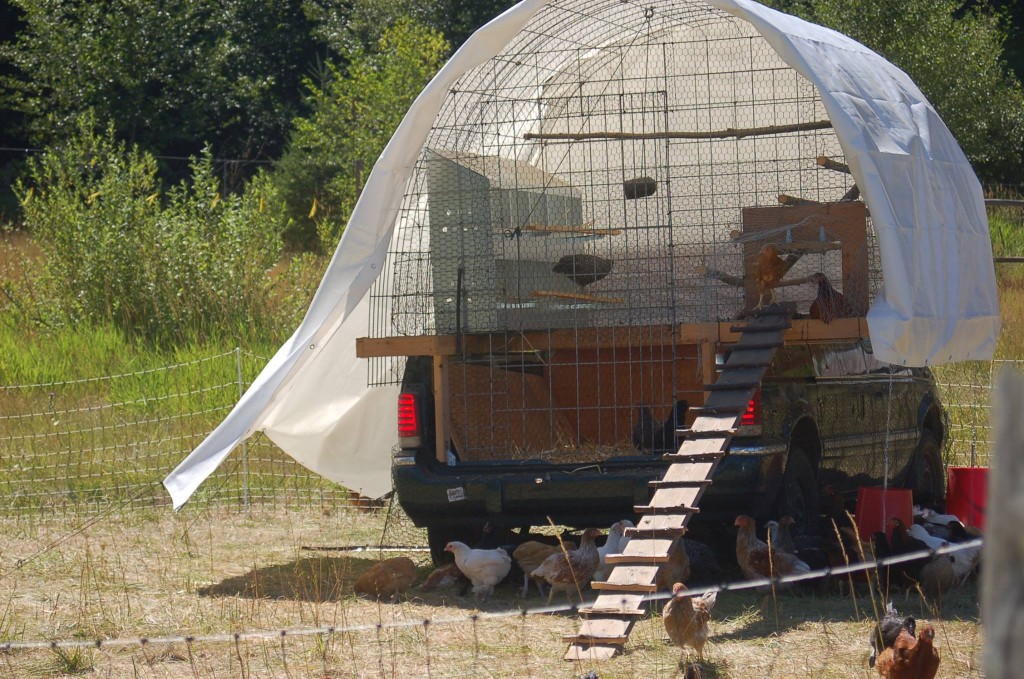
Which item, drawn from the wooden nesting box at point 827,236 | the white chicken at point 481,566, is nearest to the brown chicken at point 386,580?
the white chicken at point 481,566

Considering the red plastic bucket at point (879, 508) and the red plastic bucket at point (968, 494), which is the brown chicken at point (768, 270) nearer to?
the red plastic bucket at point (879, 508)

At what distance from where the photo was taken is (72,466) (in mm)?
11562

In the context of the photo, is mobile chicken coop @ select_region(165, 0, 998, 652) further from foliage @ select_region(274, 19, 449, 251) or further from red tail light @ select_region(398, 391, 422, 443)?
foliage @ select_region(274, 19, 449, 251)

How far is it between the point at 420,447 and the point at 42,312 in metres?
11.5

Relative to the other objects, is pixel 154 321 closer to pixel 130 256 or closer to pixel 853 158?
pixel 130 256

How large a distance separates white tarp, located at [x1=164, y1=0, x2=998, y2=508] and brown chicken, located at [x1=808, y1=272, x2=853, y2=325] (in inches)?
24.7

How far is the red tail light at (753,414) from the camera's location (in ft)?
21.9

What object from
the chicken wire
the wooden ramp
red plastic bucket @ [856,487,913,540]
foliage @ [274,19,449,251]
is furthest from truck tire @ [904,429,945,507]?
foliage @ [274,19,449,251]

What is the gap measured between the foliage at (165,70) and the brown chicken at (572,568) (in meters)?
20.7

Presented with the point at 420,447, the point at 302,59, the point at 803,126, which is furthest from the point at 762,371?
the point at 302,59

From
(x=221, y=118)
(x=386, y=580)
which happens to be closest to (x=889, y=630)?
(x=386, y=580)

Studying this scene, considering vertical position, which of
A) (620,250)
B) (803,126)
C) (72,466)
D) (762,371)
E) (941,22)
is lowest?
(72,466)

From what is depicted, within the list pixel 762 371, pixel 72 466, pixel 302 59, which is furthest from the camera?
pixel 302 59

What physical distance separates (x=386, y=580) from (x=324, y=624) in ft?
2.79
